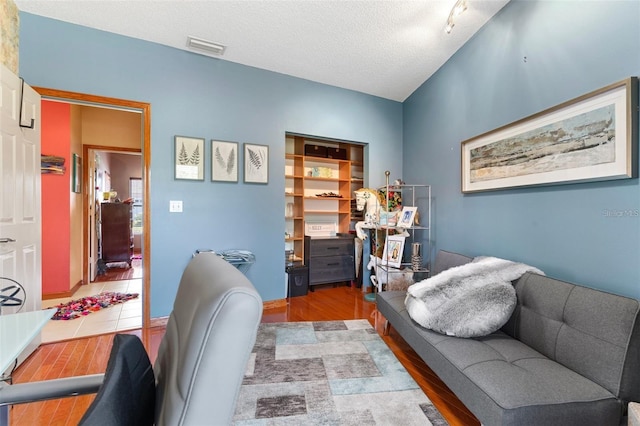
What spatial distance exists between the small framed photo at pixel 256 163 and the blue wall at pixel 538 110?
204cm

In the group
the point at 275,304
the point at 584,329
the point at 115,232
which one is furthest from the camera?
the point at 115,232

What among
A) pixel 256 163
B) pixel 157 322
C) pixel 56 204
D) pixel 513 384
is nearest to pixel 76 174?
pixel 56 204

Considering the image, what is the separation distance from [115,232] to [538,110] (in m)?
6.53

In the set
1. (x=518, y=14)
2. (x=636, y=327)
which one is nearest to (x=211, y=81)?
(x=518, y=14)

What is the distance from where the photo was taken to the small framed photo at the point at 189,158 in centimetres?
280

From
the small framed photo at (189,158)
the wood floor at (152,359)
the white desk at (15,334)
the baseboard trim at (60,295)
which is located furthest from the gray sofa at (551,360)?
the baseboard trim at (60,295)

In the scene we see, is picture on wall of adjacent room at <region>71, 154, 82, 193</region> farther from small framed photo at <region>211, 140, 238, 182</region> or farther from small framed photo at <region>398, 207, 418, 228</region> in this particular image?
small framed photo at <region>398, 207, 418, 228</region>

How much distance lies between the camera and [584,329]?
1351mm

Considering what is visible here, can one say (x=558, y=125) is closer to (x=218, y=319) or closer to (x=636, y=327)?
(x=636, y=327)

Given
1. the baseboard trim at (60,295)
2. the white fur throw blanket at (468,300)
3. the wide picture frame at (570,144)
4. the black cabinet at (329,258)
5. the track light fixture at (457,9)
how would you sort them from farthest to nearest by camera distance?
the black cabinet at (329,258) < the baseboard trim at (60,295) < the track light fixture at (457,9) < the white fur throw blanket at (468,300) < the wide picture frame at (570,144)

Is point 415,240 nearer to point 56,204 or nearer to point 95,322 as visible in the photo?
point 95,322

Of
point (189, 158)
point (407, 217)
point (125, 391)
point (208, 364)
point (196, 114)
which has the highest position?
point (196, 114)

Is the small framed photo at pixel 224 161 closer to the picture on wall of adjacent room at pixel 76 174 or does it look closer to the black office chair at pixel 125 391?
the picture on wall of adjacent room at pixel 76 174

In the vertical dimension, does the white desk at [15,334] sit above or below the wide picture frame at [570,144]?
below
